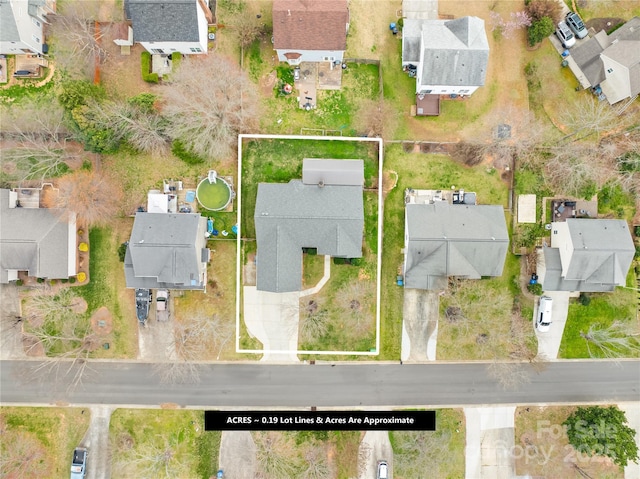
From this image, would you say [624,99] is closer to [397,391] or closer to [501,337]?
[501,337]

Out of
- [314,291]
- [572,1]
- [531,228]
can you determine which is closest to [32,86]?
[314,291]

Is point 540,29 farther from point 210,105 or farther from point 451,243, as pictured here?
point 210,105

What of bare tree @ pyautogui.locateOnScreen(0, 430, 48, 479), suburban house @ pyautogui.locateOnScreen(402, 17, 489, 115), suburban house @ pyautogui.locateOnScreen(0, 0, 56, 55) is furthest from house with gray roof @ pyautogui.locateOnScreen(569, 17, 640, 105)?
bare tree @ pyautogui.locateOnScreen(0, 430, 48, 479)

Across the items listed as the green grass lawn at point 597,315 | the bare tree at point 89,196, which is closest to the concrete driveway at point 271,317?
the bare tree at point 89,196

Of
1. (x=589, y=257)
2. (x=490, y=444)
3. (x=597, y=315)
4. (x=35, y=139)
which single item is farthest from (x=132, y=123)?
(x=597, y=315)

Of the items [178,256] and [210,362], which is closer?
[178,256]

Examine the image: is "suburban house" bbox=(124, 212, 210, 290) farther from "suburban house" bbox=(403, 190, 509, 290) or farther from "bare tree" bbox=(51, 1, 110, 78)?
"suburban house" bbox=(403, 190, 509, 290)
